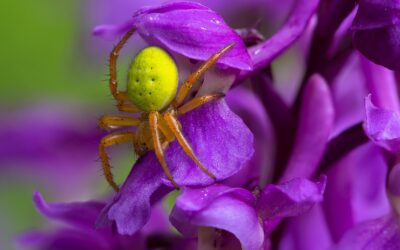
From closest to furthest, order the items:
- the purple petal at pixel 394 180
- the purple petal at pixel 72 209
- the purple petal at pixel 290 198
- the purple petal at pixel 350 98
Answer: the purple petal at pixel 290 198 → the purple petal at pixel 394 180 → the purple petal at pixel 72 209 → the purple petal at pixel 350 98

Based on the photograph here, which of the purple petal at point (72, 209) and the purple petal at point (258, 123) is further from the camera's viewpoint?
the purple petal at point (258, 123)

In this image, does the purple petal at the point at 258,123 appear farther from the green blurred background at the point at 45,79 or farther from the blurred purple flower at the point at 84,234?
the green blurred background at the point at 45,79

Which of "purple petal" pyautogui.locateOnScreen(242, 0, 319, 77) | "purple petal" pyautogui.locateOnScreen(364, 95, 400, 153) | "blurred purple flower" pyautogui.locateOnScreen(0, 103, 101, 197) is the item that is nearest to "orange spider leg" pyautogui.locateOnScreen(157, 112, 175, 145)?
"purple petal" pyautogui.locateOnScreen(242, 0, 319, 77)

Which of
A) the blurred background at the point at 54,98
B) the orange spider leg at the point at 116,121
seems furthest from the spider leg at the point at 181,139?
the blurred background at the point at 54,98

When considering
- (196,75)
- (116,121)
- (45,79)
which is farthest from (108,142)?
(45,79)

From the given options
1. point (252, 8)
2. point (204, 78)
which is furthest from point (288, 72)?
point (204, 78)

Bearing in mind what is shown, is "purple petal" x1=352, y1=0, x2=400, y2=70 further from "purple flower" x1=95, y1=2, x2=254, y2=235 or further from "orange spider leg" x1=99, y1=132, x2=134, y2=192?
"orange spider leg" x1=99, y1=132, x2=134, y2=192

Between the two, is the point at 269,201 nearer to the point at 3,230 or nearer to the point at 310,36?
the point at 310,36
